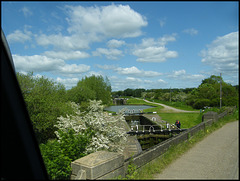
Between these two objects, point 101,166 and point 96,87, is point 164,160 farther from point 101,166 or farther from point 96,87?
point 96,87

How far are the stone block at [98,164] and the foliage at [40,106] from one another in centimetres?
1724

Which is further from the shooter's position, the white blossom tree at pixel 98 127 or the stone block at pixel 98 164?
the white blossom tree at pixel 98 127

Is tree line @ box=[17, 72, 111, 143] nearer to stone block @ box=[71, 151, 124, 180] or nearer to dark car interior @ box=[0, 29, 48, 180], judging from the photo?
stone block @ box=[71, 151, 124, 180]

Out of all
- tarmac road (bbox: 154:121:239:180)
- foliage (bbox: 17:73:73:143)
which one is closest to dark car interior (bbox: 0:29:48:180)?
tarmac road (bbox: 154:121:239:180)

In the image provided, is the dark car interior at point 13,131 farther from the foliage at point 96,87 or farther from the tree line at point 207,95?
the foliage at point 96,87

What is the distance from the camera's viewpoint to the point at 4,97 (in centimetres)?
204

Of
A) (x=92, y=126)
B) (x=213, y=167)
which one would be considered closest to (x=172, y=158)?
(x=213, y=167)

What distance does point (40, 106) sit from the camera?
20.2 meters

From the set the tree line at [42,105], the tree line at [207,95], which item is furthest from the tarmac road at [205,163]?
the tree line at [42,105]

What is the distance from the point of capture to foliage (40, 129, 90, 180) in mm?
4844

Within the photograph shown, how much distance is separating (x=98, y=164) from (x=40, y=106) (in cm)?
1830

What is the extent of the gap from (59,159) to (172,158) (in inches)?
127

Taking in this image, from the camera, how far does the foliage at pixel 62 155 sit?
4844mm

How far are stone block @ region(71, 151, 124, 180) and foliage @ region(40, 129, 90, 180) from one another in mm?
1203
